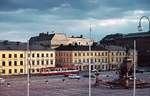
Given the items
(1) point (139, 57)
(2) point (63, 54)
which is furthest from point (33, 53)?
(1) point (139, 57)

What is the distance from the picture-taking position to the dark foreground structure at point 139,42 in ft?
525

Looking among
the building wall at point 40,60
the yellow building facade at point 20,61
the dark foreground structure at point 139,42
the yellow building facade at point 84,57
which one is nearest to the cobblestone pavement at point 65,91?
the yellow building facade at point 20,61

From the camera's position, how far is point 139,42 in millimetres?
170750

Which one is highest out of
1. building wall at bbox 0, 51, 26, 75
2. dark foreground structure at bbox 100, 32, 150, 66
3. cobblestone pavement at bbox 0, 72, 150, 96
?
dark foreground structure at bbox 100, 32, 150, 66

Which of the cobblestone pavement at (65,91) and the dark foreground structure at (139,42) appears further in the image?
the dark foreground structure at (139,42)

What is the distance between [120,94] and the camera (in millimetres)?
54719

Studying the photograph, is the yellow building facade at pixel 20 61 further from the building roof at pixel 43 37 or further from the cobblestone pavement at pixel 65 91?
the building roof at pixel 43 37

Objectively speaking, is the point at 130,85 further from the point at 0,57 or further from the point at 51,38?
the point at 51,38

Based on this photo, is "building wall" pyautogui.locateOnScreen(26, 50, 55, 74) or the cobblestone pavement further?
"building wall" pyautogui.locateOnScreen(26, 50, 55, 74)

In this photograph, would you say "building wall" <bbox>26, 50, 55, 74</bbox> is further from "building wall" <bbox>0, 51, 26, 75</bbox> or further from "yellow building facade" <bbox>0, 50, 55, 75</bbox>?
"building wall" <bbox>0, 51, 26, 75</bbox>

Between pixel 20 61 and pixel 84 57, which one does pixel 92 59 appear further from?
pixel 20 61

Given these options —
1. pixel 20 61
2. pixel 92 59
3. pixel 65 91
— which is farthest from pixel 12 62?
pixel 65 91

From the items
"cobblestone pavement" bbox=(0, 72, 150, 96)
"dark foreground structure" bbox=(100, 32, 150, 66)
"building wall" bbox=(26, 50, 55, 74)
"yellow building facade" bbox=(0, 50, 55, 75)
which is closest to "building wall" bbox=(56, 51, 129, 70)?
"building wall" bbox=(26, 50, 55, 74)

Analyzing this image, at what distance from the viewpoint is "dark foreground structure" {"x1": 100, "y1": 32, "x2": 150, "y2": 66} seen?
160 m
